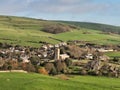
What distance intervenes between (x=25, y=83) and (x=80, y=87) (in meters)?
5.34

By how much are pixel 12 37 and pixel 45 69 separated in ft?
266

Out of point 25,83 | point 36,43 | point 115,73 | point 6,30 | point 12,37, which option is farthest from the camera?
point 6,30

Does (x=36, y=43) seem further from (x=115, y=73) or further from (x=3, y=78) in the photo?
(x=3, y=78)

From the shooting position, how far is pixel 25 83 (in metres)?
36.7

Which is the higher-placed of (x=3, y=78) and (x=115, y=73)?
(x=3, y=78)

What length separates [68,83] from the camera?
38.8 meters

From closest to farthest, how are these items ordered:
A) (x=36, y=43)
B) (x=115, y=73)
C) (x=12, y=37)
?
(x=115, y=73) → (x=36, y=43) → (x=12, y=37)

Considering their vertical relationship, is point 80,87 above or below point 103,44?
above

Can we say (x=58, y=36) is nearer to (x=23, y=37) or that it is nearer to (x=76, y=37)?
(x=76, y=37)

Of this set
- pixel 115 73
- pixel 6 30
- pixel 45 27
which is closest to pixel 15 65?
pixel 115 73

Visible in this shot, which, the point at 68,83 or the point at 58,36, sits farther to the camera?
the point at 58,36

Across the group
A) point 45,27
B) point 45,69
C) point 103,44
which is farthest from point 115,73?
point 45,27

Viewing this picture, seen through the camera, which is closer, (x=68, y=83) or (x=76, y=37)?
(x=68, y=83)

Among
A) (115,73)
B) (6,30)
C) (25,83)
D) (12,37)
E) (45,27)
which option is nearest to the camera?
(25,83)
